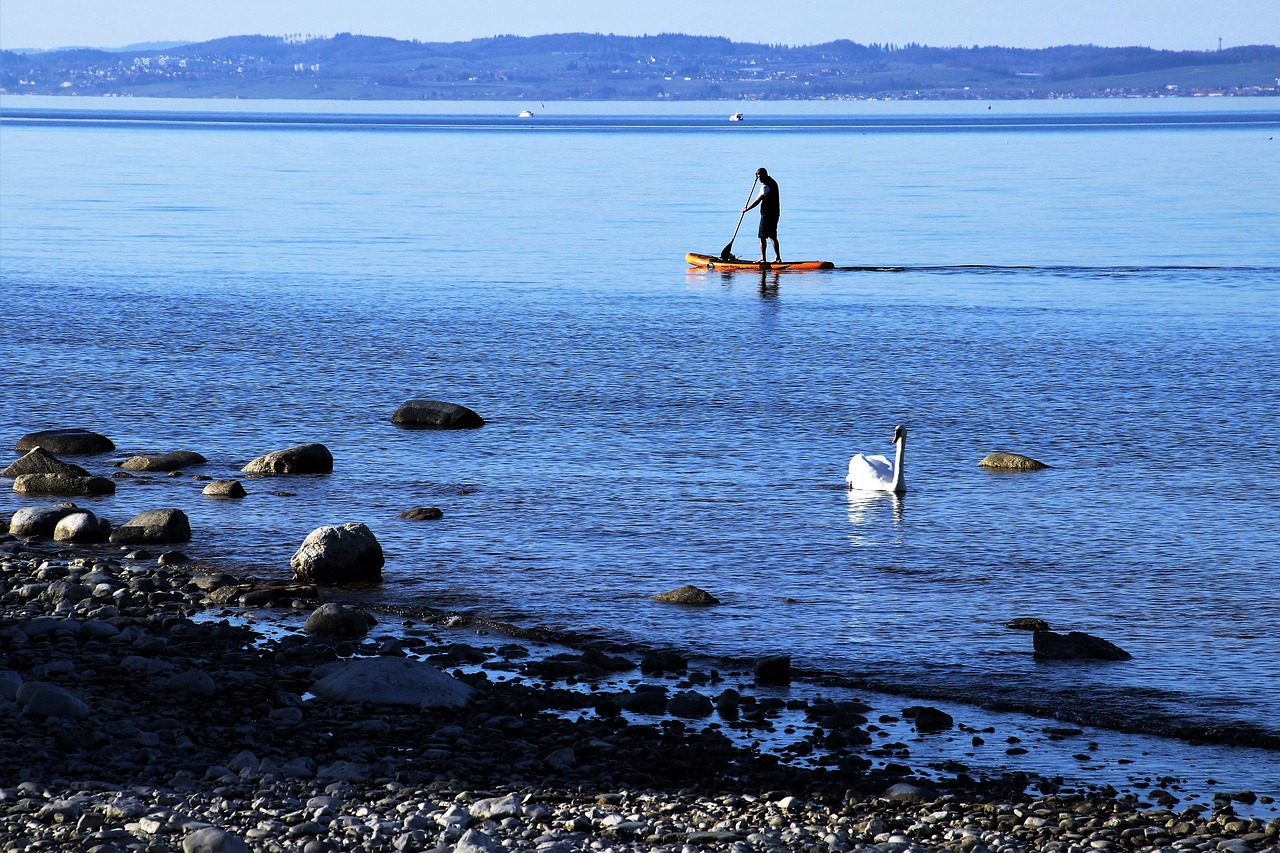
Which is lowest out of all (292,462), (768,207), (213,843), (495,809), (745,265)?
(745,265)

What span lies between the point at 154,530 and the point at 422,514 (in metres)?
2.29

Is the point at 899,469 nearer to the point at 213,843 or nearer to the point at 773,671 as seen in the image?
the point at 773,671

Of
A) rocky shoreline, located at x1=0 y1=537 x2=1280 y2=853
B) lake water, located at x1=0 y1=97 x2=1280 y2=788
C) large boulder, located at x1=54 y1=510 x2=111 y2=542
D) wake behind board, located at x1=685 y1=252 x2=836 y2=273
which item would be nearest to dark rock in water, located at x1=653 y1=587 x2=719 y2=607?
lake water, located at x1=0 y1=97 x2=1280 y2=788

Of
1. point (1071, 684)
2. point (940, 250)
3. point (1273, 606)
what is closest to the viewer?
point (1071, 684)

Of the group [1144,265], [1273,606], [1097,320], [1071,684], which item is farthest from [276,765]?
[1144,265]

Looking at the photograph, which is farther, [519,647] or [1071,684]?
[519,647]

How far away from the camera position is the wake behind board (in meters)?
34.2

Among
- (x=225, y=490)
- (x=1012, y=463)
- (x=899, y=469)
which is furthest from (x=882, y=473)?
(x=225, y=490)

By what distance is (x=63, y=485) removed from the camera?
15.2 metres

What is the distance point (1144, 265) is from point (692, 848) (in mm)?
29771

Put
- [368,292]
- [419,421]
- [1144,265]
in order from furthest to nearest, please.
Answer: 1. [1144,265]
2. [368,292]
3. [419,421]

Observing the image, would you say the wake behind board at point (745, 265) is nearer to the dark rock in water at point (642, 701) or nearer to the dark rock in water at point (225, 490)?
the dark rock in water at point (225, 490)

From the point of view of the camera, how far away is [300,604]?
1178 centimetres

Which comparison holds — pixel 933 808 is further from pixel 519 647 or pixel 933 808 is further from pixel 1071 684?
pixel 519 647
